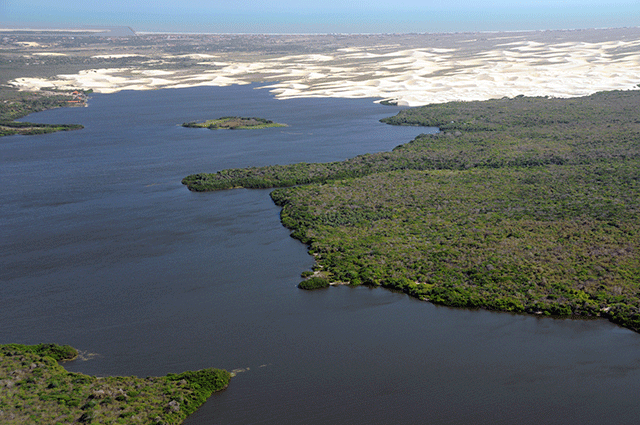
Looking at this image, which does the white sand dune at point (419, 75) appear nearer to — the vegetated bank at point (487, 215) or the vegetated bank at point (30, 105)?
the vegetated bank at point (30, 105)

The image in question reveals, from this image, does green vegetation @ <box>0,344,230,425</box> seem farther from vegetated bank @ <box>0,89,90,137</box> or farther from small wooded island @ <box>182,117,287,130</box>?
vegetated bank @ <box>0,89,90,137</box>

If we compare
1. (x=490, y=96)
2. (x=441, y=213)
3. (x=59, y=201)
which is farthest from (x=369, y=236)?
(x=490, y=96)

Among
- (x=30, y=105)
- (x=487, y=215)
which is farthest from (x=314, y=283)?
(x=30, y=105)

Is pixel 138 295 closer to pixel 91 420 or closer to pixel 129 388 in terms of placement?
pixel 129 388

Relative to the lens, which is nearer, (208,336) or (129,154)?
(208,336)

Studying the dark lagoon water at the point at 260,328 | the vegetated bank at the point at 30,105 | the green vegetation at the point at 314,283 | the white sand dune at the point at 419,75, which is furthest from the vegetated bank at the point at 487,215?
the vegetated bank at the point at 30,105

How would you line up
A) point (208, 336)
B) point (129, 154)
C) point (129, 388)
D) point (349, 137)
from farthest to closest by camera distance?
1. point (349, 137)
2. point (129, 154)
3. point (208, 336)
4. point (129, 388)
